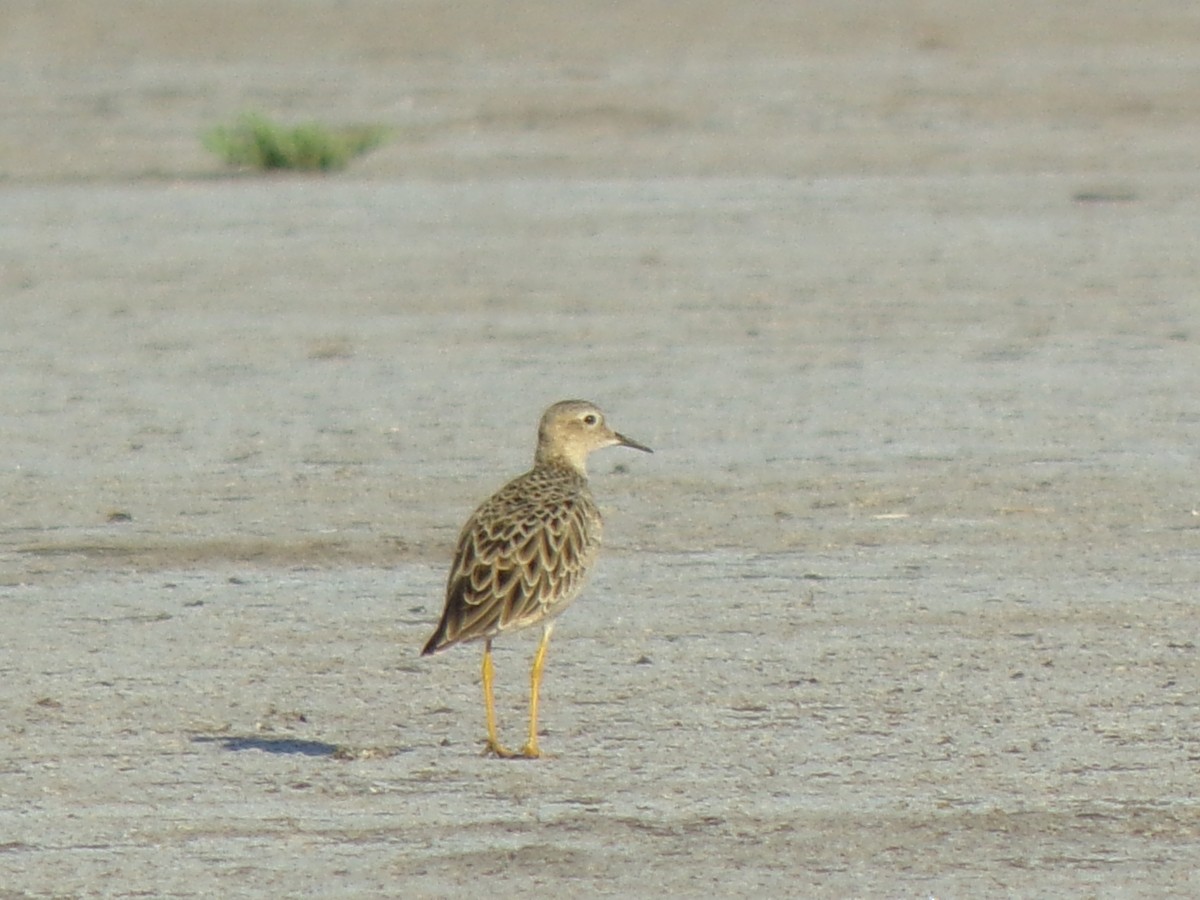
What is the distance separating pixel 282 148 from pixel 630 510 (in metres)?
13.2

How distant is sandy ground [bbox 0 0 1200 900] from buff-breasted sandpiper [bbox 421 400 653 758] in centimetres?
31

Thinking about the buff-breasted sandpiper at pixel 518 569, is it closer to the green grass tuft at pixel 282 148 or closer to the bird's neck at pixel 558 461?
the bird's neck at pixel 558 461

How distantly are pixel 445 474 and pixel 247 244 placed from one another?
7896 millimetres

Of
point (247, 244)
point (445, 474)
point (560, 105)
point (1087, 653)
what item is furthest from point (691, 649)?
point (560, 105)

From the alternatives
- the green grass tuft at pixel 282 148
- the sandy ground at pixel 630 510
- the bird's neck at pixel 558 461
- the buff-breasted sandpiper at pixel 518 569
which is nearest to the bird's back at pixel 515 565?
the buff-breasted sandpiper at pixel 518 569

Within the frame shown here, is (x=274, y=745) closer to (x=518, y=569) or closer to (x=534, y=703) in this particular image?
(x=534, y=703)

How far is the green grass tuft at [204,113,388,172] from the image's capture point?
23203 mm

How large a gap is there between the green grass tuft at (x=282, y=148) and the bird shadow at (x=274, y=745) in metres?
16.0

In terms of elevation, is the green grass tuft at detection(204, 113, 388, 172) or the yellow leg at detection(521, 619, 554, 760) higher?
the green grass tuft at detection(204, 113, 388, 172)

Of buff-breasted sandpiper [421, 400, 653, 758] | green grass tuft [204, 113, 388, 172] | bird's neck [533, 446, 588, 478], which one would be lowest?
buff-breasted sandpiper [421, 400, 653, 758]

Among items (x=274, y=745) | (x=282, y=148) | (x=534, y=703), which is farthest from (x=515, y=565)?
(x=282, y=148)

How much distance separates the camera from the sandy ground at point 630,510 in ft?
21.9

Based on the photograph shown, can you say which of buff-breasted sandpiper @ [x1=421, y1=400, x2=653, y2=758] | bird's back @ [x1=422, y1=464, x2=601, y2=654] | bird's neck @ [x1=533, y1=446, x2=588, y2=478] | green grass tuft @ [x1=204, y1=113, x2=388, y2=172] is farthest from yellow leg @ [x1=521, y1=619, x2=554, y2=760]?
green grass tuft @ [x1=204, y1=113, x2=388, y2=172]

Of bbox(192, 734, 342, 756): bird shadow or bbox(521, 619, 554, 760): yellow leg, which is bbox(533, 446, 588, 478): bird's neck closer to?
bbox(521, 619, 554, 760): yellow leg
